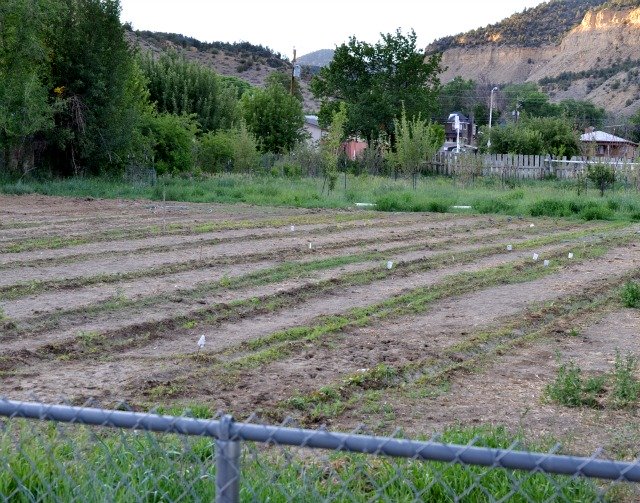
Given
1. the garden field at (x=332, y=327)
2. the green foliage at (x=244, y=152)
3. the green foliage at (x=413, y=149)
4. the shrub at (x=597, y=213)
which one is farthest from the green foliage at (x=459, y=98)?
the garden field at (x=332, y=327)

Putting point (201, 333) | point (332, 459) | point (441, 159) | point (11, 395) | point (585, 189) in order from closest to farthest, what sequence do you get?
1. point (332, 459)
2. point (11, 395)
3. point (201, 333)
4. point (585, 189)
5. point (441, 159)

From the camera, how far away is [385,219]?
2508 cm

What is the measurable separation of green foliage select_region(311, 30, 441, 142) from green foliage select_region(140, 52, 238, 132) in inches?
306

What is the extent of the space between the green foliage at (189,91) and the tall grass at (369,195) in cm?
1532

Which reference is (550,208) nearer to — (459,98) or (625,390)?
(625,390)

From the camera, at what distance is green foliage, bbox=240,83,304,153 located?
5981 cm

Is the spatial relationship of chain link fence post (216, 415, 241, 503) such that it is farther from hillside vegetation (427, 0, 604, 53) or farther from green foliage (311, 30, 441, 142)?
hillside vegetation (427, 0, 604, 53)

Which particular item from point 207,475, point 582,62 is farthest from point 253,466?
point 582,62

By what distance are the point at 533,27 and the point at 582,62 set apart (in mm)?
20963

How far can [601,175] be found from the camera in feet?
102

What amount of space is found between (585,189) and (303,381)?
2662 centimetres

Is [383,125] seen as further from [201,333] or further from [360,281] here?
[201,333]

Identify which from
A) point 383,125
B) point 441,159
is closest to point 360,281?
point 441,159

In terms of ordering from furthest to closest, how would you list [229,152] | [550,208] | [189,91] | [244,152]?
[189,91] < [229,152] < [244,152] < [550,208]
